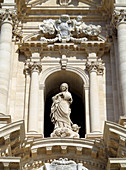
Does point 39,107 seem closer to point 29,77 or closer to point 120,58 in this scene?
point 29,77

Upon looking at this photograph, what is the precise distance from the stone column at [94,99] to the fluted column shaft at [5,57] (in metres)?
3.20

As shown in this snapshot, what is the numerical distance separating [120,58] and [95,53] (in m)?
1.77

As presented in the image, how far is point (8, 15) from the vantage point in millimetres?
19016

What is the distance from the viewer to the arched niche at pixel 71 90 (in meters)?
19.0

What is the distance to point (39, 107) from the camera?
703 inches

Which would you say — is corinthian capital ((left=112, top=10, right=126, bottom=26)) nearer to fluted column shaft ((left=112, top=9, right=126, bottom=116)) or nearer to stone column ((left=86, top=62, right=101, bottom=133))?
fluted column shaft ((left=112, top=9, right=126, bottom=116))

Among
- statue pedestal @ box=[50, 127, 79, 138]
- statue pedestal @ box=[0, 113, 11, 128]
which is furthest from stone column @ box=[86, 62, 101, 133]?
statue pedestal @ box=[0, 113, 11, 128]

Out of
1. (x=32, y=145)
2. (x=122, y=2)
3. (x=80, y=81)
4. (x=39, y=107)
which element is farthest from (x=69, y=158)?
(x=122, y=2)

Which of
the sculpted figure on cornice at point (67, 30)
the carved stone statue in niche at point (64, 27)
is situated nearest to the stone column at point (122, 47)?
the sculpted figure on cornice at point (67, 30)

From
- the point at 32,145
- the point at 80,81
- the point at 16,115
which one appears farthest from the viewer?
the point at 80,81

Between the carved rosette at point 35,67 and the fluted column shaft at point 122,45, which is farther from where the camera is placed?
the carved rosette at point 35,67

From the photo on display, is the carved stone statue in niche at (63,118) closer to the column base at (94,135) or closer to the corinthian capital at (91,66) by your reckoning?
the column base at (94,135)

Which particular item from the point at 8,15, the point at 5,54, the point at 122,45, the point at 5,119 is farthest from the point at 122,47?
the point at 5,119

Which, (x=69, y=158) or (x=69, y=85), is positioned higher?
(x=69, y=85)
